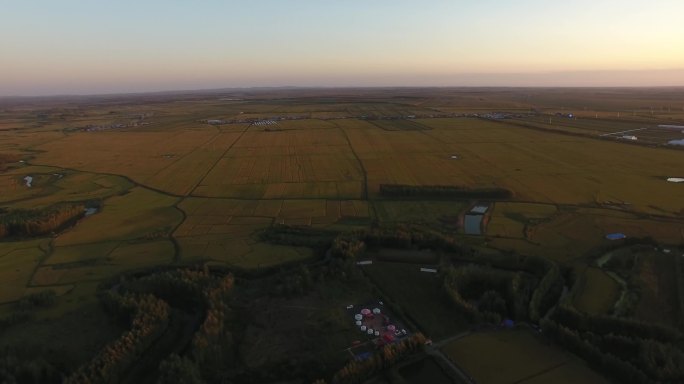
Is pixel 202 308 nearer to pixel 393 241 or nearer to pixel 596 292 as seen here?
pixel 393 241

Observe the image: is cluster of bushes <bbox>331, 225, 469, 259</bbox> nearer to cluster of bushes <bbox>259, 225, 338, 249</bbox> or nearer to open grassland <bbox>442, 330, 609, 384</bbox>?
cluster of bushes <bbox>259, 225, 338, 249</bbox>

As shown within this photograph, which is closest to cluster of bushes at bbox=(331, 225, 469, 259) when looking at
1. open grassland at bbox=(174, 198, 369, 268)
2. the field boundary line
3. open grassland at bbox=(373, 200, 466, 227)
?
open grassland at bbox=(174, 198, 369, 268)

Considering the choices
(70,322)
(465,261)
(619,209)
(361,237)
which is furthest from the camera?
(619,209)

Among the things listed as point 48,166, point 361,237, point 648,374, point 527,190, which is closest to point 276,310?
point 361,237

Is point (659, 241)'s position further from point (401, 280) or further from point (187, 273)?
point (187, 273)

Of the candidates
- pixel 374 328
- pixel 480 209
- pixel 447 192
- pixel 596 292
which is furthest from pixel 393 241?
pixel 447 192
